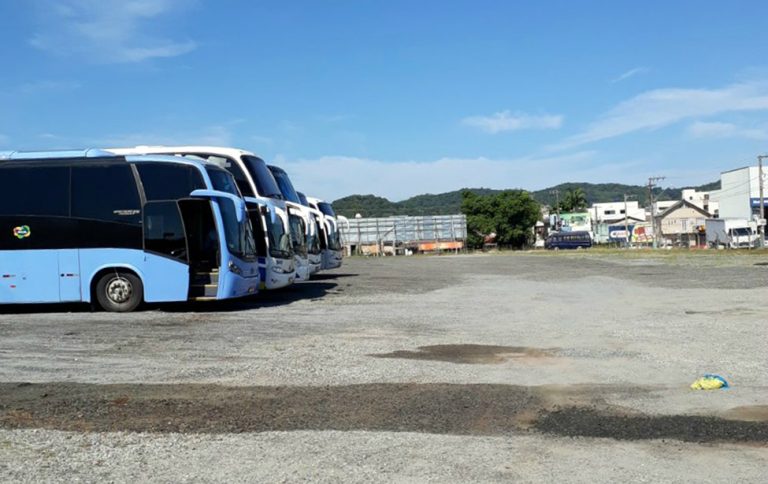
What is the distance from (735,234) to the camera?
72312mm

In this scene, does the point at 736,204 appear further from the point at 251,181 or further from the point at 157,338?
the point at 157,338

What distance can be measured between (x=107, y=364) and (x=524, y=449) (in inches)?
245

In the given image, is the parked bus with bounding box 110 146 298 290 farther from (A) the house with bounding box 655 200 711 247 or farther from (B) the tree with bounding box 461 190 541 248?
(A) the house with bounding box 655 200 711 247

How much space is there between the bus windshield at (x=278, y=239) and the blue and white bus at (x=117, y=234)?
93.4 inches

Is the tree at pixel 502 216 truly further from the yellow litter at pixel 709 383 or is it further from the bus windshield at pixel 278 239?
the yellow litter at pixel 709 383

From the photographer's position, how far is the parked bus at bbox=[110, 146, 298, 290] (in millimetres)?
19109

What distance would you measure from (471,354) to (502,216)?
9239cm

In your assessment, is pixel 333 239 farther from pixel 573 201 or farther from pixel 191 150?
pixel 573 201

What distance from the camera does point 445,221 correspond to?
79750 millimetres

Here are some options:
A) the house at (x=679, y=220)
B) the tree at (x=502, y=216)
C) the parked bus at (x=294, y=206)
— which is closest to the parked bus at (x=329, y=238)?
the parked bus at (x=294, y=206)

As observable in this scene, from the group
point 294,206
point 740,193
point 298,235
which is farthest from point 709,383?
point 740,193

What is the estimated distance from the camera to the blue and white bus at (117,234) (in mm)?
16359

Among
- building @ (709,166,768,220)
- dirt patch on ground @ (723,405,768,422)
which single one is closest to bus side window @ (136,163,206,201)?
dirt patch on ground @ (723,405,768,422)

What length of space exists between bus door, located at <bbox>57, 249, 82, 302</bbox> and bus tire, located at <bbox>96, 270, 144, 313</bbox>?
1.66ft
